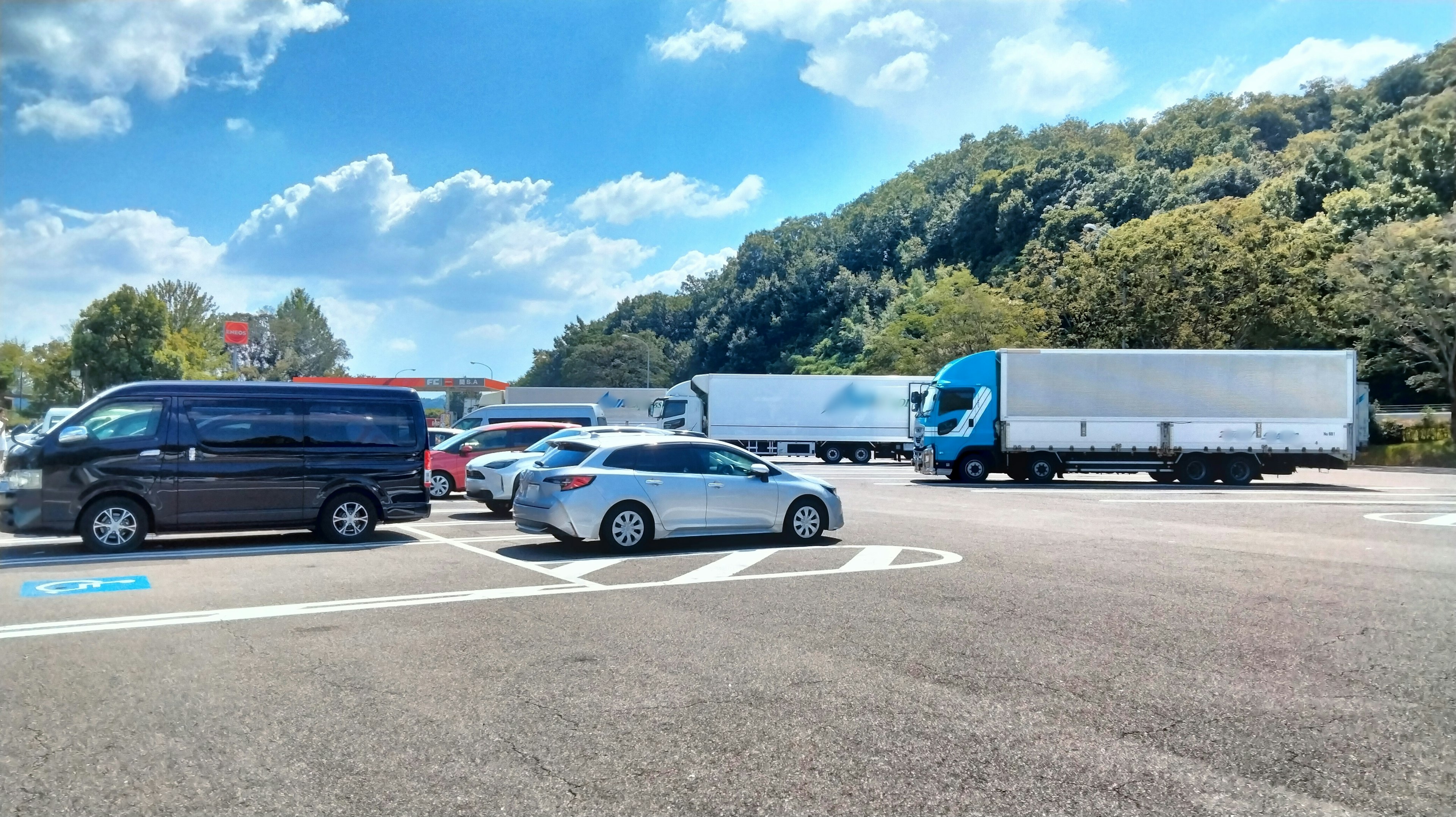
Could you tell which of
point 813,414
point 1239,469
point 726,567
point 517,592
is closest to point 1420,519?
point 1239,469

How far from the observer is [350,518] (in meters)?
13.7

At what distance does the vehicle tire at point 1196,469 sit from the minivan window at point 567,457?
20458 millimetres

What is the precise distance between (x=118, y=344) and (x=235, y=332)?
13069 mm

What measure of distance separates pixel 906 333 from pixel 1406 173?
29.7 meters

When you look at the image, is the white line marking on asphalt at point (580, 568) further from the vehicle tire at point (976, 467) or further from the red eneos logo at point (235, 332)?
the red eneos logo at point (235, 332)

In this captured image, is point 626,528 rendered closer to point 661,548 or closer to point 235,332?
point 661,548

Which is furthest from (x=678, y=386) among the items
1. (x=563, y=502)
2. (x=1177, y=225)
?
(x=563, y=502)

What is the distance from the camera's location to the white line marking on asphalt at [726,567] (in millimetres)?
10320

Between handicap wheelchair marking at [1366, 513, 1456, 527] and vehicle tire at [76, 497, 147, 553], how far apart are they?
18.6 meters

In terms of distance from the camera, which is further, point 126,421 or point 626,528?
point 126,421

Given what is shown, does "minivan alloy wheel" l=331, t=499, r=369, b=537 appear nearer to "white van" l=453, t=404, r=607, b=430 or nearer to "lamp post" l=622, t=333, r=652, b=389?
"white van" l=453, t=404, r=607, b=430

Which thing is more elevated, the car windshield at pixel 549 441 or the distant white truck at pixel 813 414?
the distant white truck at pixel 813 414

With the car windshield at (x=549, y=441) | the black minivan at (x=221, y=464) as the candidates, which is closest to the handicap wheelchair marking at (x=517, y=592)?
the black minivan at (x=221, y=464)

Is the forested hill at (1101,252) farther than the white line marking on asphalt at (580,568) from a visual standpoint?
Yes
